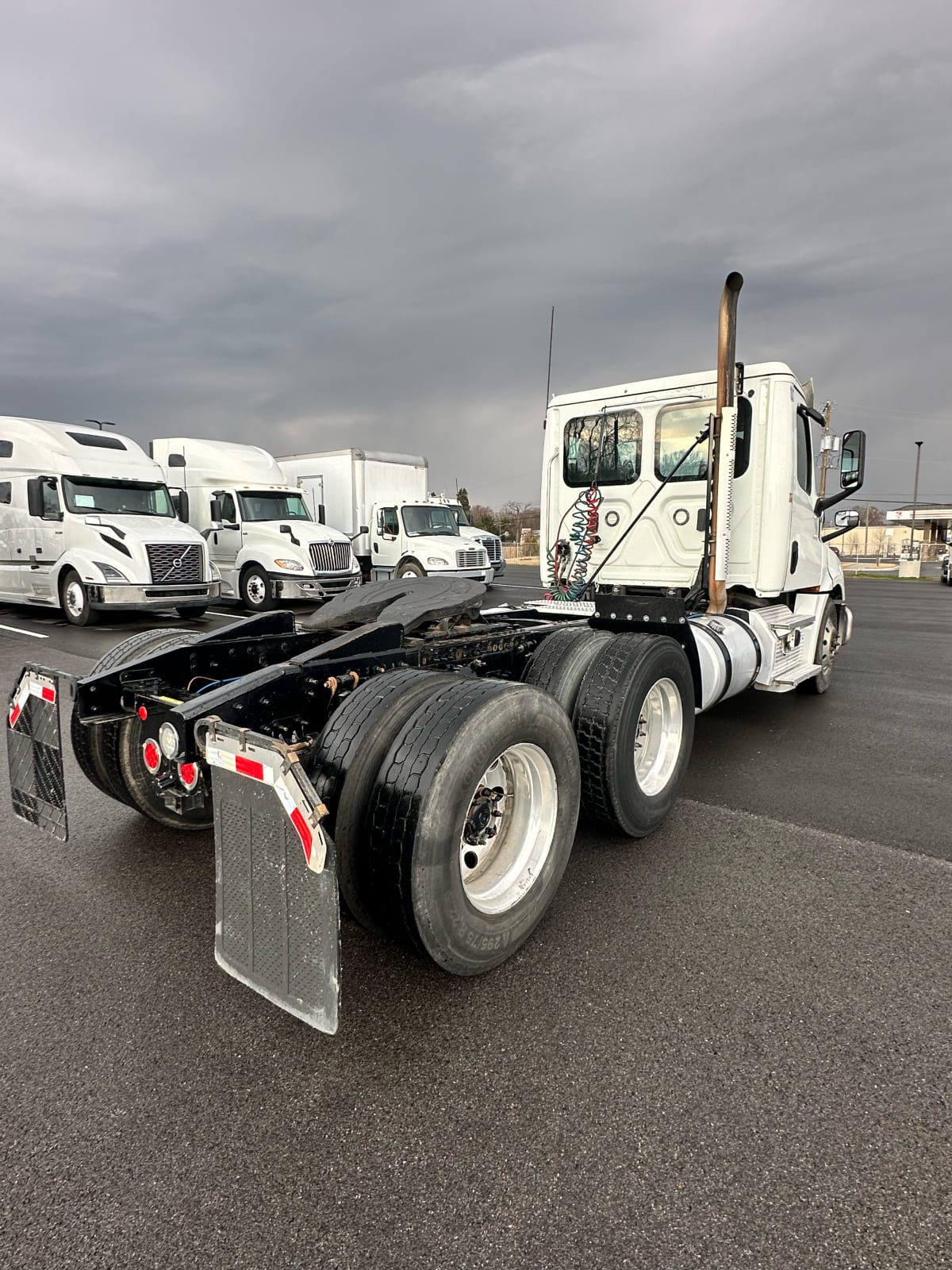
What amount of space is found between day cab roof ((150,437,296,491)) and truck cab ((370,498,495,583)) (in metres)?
2.47

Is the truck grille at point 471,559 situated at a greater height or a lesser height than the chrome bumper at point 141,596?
greater

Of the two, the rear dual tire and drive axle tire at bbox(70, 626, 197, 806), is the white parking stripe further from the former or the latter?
the rear dual tire

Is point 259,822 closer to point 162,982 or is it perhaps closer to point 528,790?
point 162,982

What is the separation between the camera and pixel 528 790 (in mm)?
2898

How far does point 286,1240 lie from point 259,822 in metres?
0.96

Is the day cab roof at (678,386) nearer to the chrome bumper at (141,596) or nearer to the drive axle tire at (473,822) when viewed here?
the drive axle tire at (473,822)

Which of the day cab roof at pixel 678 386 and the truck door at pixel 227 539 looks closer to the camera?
the day cab roof at pixel 678 386

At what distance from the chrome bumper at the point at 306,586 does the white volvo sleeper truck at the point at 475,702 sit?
8707 mm

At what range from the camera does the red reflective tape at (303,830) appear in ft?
6.37

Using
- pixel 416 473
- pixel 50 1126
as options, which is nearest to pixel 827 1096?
pixel 50 1126

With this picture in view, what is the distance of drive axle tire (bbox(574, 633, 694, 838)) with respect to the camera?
3398mm

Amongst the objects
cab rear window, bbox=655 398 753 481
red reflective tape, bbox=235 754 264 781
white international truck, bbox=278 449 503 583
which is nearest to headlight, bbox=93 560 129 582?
white international truck, bbox=278 449 503 583

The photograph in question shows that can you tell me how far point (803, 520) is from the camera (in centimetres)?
610

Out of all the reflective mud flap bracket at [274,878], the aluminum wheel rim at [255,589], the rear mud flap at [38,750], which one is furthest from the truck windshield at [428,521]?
the reflective mud flap bracket at [274,878]
